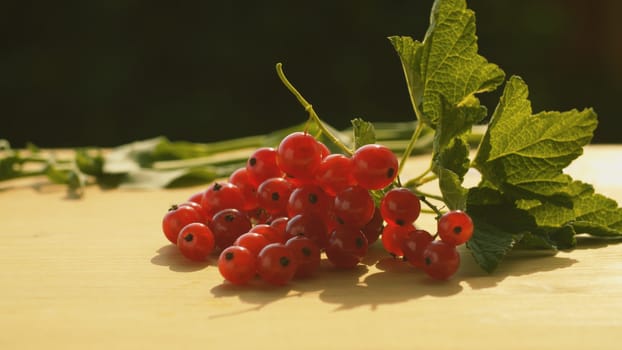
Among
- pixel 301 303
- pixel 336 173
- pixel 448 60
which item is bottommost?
pixel 301 303

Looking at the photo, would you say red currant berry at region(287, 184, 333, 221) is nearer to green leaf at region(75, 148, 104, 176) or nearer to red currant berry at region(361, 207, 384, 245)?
red currant berry at region(361, 207, 384, 245)

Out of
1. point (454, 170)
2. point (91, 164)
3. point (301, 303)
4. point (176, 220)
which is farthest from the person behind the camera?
point (91, 164)

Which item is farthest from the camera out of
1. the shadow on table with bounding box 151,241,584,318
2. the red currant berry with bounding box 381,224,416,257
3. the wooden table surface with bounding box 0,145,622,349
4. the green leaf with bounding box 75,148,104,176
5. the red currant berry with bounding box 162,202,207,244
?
the green leaf with bounding box 75,148,104,176

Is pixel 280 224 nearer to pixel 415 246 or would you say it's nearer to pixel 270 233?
pixel 270 233

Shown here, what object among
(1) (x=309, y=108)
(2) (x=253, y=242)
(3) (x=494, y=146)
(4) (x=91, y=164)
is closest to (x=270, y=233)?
(2) (x=253, y=242)

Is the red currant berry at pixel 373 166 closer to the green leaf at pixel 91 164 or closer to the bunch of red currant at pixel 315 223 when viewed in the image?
the bunch of red currant at pixel 315 223

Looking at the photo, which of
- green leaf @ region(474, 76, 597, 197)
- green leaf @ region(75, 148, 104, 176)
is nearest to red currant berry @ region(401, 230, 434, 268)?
green leaf @ region(474, 76, 597, 197)

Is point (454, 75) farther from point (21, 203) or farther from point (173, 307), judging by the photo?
point (21, 203)
